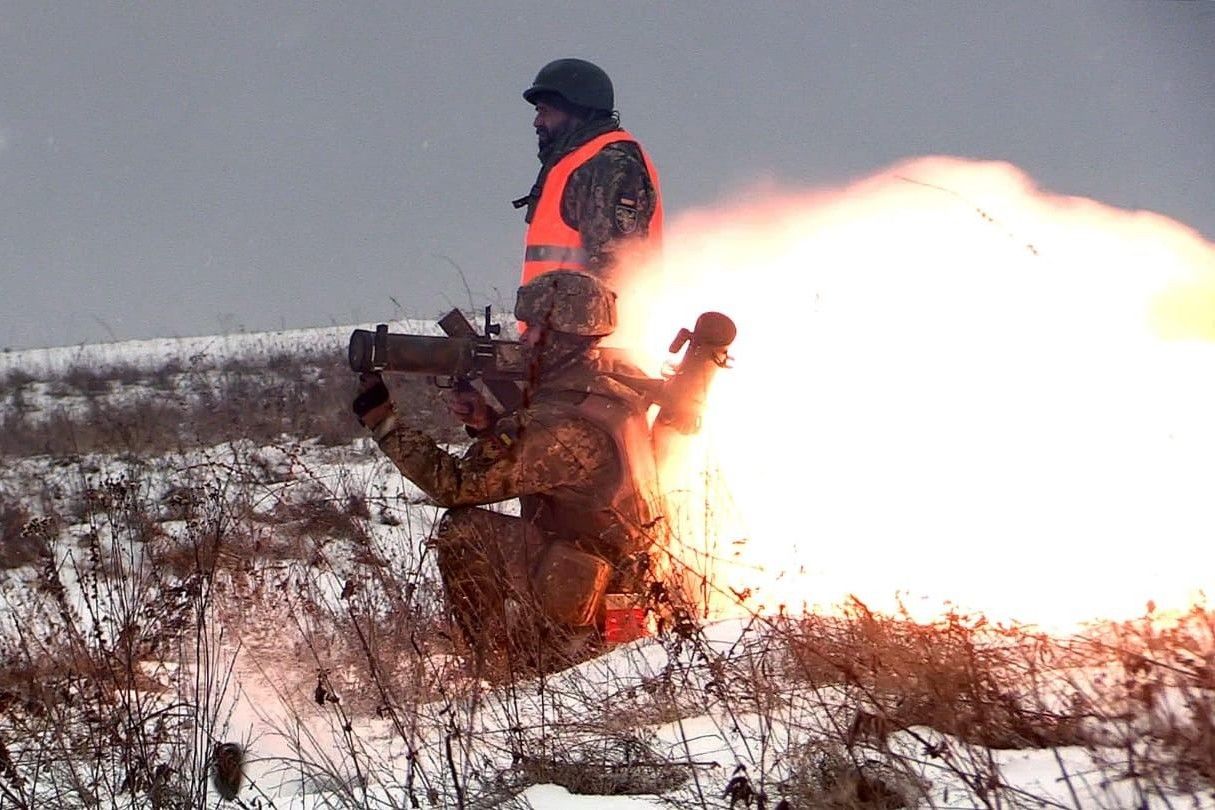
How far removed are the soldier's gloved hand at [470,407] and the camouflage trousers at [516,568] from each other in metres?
0.41

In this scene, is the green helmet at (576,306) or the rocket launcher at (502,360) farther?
the green helmet at (576,306)

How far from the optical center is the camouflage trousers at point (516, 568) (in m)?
4.83

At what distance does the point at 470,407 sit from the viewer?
5.23 metres

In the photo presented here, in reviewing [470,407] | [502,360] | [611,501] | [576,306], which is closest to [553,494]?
[611,501]

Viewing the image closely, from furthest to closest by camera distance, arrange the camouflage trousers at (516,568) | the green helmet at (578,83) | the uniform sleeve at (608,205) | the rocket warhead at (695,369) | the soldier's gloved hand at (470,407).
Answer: the green helmet at (578,83) < the uniform sleeve at (608,205) < the rocket warhead at (695,369) < the soldier's gloved hand at (470,407) < the camouflage trousers at (516,568)

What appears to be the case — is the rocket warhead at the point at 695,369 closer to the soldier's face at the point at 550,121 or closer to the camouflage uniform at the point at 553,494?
the camouflage uniform at the point at 553,494

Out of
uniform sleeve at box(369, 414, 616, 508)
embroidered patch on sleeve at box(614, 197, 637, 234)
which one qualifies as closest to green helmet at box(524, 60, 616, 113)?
embroidered patch on sleeve at box(614, 197, 637, 234)

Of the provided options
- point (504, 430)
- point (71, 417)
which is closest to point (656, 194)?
point (504, 430)

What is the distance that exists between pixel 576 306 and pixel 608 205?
1.32 meters

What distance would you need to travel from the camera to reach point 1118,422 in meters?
5.52

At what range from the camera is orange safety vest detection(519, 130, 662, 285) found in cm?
645

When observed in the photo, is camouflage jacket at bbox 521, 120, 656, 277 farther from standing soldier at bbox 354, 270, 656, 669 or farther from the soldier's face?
standing soldier at bbox 354, 270, 656, 669

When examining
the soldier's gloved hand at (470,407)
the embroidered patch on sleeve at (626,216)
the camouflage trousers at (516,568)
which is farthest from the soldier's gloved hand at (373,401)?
the embroidered patch on sleeve at (626,216)

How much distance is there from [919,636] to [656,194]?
3772 mm
